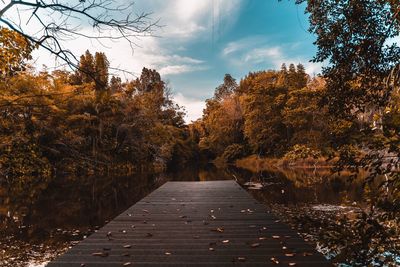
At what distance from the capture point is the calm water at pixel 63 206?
7035 mm

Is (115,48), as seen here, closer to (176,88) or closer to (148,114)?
(148,114)

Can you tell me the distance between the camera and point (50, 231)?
26.7ft

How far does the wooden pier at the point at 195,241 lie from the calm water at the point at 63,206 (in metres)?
1.11

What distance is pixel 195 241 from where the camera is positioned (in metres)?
4.82

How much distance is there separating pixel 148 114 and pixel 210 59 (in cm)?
715

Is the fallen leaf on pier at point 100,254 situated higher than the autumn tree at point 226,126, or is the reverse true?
the autumn tree at point 226,126

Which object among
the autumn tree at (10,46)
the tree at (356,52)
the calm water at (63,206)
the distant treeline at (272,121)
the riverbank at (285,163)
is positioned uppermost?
the distant treeline at (272,121)

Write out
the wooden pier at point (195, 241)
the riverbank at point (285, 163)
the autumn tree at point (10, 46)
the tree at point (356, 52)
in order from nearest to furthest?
the tree at point (356, 52) → the wooden pier at point (195, 241) → the autumn tree at point (10, 46) → the riverbank at point (285, 163)

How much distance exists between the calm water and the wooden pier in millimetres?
1112

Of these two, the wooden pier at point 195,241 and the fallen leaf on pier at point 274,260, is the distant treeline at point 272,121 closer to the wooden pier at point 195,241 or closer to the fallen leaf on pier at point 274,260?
the wooden pier at point 195,241

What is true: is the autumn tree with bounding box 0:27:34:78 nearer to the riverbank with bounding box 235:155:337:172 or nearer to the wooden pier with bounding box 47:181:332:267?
the wooden pier with bounding box 47:181:332:267

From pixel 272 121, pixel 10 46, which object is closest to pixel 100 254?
pixel 10 46

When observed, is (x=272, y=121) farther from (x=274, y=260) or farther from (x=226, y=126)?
(x=274, y=260)

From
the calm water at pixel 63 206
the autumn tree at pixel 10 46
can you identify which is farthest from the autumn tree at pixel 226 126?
the autumn tree at pixel 10 46
